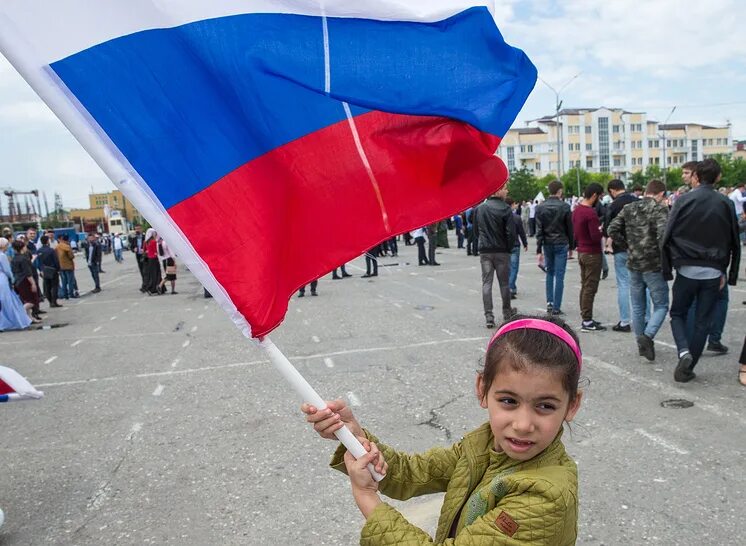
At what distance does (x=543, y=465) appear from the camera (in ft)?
5.36

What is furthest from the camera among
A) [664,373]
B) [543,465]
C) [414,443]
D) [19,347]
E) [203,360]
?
[19,347]

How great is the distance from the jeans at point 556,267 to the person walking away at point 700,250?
326cm

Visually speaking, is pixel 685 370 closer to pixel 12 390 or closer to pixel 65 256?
pixel 12 390

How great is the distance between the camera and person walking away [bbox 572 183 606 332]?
8.05 meters

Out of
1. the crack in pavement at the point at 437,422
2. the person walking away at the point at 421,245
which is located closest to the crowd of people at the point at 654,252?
the crack in pavement at the point at 437,422

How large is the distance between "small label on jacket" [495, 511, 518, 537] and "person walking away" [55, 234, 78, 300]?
17074 millimetres

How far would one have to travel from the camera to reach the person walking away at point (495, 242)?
8.70 metres

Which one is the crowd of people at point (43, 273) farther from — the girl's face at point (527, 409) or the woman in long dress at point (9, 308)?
the girl's face at point (527, 409)

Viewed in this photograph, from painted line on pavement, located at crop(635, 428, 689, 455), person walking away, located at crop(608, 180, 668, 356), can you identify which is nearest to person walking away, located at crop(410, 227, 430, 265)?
person walking away, located at crop(608, 180, 668, 356)

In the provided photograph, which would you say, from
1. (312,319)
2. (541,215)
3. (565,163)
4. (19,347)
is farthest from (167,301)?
(565,163)

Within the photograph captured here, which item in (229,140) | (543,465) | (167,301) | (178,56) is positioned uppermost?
(178,56)

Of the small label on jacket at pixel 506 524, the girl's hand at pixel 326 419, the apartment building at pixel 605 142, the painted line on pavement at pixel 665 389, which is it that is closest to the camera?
the small label on jacket at pixel 506 524

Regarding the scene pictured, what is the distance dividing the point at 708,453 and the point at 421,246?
47.4 ft

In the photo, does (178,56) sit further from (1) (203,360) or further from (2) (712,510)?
(1) (203,360)
